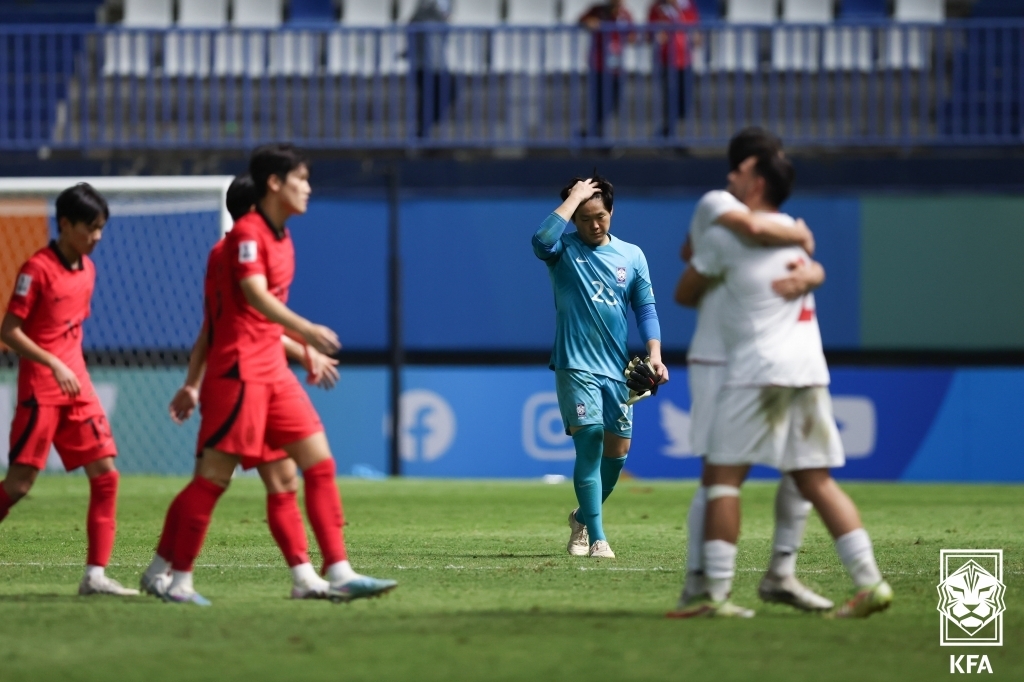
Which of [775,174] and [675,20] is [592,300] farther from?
[675,20]

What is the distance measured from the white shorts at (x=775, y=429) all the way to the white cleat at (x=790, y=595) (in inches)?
19.1

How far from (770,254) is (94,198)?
9.71 feet

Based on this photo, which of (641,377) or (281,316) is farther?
(641,377)

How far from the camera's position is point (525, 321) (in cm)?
1762

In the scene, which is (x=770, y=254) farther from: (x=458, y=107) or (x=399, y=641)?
(x=458, y=107)

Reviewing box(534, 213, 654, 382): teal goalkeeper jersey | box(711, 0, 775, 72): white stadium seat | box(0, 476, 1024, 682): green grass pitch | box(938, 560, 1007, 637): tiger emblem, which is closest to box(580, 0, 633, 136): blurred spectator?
box(711, 0, 775, 72): white stadium seat

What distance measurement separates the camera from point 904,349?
17.4 metres

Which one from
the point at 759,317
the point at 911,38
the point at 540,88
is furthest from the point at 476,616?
the point at 911,38

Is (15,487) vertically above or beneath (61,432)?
beneath

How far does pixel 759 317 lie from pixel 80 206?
2973 mm

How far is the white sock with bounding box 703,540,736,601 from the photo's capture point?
18.9ft

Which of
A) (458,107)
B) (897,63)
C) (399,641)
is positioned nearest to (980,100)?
(897,63)

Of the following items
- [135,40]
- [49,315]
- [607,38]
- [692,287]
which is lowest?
[49,315]

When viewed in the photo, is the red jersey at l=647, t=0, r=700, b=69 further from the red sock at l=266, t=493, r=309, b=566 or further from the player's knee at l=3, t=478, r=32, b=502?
the red sock at l=266, t=493, r=309, b=566
